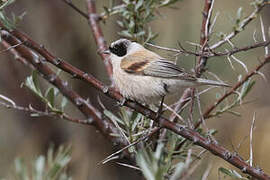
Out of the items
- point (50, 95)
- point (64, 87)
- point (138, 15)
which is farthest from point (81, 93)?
point (50, 95)

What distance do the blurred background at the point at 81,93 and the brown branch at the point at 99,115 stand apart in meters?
1.67

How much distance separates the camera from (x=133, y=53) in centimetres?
315

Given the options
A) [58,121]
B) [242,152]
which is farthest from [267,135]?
[58,121]

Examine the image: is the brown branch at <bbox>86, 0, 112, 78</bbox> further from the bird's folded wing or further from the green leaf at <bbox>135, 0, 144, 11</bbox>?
the green leaf at <bbox>135, 0, 144, 11</bbox>

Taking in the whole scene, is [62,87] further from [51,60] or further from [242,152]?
[242,152]

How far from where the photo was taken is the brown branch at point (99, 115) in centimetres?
178

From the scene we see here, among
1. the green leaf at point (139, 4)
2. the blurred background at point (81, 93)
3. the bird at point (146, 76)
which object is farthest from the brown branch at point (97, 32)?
the blurred background at point (81, 93)

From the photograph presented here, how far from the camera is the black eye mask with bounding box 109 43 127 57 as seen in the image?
317 cm

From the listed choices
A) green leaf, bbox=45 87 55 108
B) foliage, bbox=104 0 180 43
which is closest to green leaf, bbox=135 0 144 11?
foliage, bbox=104 0 180 43

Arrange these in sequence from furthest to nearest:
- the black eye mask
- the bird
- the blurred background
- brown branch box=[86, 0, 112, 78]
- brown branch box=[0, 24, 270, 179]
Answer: the blurred background
the black eye mask
brown branch box=[86, 0, 112, 78]
the bird
brown branch box=[0, 24, 270, 179]

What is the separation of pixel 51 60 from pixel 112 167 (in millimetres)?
2612

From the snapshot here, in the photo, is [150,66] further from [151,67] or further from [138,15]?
[138,15]

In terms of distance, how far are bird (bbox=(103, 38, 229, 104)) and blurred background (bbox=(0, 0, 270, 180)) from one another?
128 cm

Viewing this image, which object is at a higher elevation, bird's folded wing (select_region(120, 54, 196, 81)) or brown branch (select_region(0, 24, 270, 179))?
bird's folded wing (select_region(120, 54, 196, 81))
